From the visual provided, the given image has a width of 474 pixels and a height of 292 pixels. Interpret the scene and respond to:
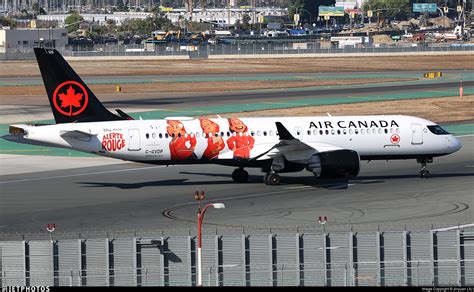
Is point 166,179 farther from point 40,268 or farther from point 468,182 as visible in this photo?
point 40,268

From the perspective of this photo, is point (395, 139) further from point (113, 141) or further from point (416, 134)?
point (113, 141)

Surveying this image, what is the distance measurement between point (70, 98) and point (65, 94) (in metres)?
0.44

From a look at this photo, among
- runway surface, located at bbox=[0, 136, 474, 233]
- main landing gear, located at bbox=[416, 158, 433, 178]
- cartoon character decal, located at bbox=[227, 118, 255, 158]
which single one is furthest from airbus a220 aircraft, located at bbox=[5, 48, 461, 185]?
runway surface, located at bbox=[0, 136, 474, 233]

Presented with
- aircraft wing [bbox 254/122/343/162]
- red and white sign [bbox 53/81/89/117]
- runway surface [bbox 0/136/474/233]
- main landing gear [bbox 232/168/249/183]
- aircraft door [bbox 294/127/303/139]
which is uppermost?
red and white sign [bbox 53/81/89/117]

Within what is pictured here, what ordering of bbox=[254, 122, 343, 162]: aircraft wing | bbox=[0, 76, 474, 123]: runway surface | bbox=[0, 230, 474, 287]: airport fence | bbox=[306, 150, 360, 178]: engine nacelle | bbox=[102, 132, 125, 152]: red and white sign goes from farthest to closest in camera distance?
bbox=[0, 76, 474, 123]: runway surface, bbox=[254, 122, 343, 162]: aircraft wing, bbox=[102, 132, 125, 152]: red and white sign, bbox=[306, 150, 360, 178]: engine nacelle, bbox=[0, 230, 474, 287]: airport fence

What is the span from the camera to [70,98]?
230 ft

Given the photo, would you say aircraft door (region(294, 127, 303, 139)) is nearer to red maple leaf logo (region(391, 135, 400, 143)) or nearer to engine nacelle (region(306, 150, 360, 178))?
engine nacelle (region(306, 150, 360, 178))

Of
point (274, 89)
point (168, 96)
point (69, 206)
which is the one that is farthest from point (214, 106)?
point (69, 206)

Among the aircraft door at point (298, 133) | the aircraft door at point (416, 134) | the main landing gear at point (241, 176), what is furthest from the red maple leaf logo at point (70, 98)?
the aircraft door at point (416, 134)

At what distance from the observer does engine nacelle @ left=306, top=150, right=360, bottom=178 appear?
68375 mm

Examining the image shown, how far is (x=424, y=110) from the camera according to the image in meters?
118

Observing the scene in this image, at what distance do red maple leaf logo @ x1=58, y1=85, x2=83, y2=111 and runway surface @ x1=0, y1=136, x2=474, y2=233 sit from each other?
5.44m

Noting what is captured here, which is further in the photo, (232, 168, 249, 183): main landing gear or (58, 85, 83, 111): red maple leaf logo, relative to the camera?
(232, 168, 249, 183): main landing gear

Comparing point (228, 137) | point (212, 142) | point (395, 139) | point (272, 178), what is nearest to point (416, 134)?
point (395, 139)
